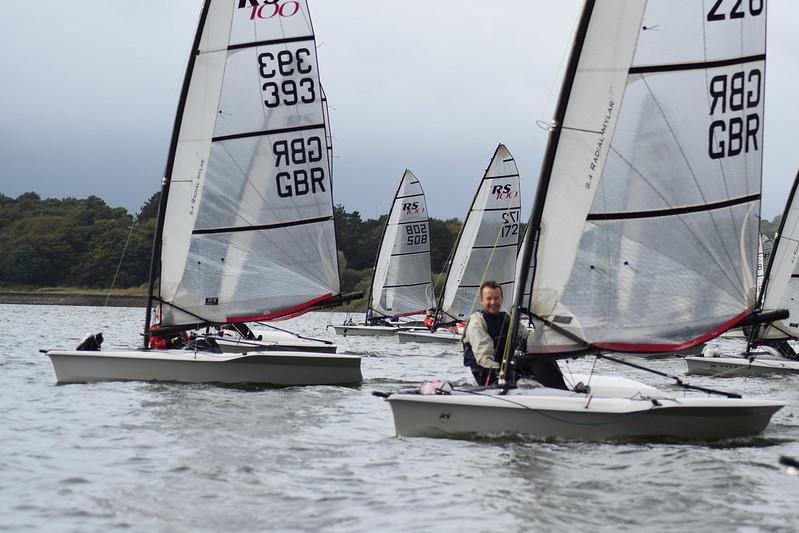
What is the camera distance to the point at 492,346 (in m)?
11.2

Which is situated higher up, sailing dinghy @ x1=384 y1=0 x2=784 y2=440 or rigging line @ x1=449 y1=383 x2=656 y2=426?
sailing dinghy @ x1=384 y1=0 x2=784 y2=440

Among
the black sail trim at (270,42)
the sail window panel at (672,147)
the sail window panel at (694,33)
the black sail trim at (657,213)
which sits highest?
the black sail trim at (270,42)

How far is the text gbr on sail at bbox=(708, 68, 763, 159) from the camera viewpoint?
11.2 m

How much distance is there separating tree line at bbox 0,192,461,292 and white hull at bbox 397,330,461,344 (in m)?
48.1

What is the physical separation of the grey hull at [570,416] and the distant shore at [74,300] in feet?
256

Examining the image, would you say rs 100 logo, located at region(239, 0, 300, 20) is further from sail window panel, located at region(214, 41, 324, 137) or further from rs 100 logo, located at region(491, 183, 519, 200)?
rs 100 logo, located at region(491, 183, 519, 200)

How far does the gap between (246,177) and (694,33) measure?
7620 millimetres

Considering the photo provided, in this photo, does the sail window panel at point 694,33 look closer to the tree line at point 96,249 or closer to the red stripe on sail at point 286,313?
the red stripe on sail at point 286,313

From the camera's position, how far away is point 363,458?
9.81 meters

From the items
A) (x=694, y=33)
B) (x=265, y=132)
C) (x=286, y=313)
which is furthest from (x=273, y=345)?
(x=694, y=33)

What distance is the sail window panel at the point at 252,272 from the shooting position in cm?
1655

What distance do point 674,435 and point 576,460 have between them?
129cm

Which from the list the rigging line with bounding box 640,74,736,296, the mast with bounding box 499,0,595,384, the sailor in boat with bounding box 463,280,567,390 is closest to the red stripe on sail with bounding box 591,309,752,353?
the rigging line with bounding box 640,74,736,296

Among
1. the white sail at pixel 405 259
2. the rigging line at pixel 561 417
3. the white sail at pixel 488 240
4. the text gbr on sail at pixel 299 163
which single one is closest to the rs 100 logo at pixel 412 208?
the white sail at pixel 405 259
